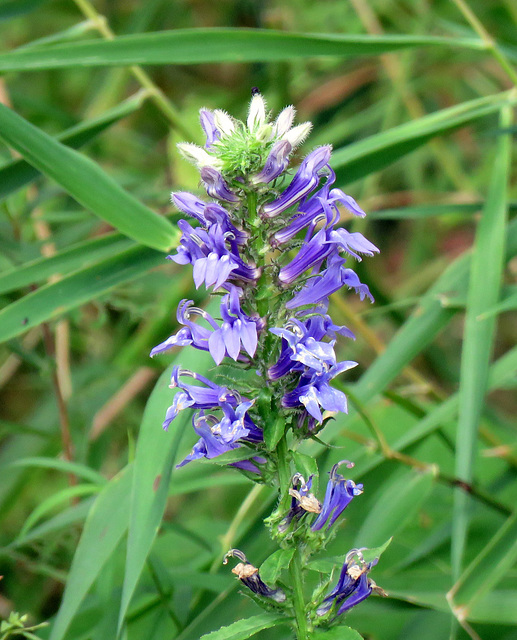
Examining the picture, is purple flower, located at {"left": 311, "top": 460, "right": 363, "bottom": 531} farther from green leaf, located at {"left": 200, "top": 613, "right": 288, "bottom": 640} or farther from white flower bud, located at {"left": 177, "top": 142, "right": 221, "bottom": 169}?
white flower bud, located at {"left": 177, "top": 142, "right": 221, "bottom": 169}

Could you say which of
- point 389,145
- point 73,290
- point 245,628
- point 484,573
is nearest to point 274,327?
point 245,628

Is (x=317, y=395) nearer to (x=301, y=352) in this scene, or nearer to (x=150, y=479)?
(x=301, y=352)

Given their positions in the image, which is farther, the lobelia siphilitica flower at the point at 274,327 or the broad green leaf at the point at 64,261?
the broad green leaf at the point at 64,261

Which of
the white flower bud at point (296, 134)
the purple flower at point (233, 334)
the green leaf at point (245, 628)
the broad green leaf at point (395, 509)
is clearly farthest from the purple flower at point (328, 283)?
the broad green leaf at point (395, 509)

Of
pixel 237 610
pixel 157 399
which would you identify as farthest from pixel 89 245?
pixel 237 610

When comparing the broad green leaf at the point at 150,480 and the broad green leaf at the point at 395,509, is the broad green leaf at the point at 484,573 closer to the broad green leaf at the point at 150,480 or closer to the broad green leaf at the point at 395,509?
the broad green leaf at the point at 395,509

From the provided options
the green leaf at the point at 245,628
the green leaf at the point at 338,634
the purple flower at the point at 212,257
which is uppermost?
the purple flower at the point at 212,257
